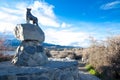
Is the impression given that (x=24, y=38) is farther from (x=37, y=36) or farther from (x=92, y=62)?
(x=92, y=62)

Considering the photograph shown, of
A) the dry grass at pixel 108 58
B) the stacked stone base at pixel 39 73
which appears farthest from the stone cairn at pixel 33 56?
the dry grass at pixel 108 58

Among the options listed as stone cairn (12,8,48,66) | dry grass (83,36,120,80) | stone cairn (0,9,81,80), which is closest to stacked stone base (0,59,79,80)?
stone cairn (0,9,81,80)

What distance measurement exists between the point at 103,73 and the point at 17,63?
630cm

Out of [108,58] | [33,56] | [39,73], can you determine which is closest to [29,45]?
[33,56]

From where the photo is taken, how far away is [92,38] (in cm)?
1736

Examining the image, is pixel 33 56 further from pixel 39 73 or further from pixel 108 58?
pixel 108 58

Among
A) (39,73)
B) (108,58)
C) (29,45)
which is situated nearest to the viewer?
(39,73)

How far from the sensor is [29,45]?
414 inches

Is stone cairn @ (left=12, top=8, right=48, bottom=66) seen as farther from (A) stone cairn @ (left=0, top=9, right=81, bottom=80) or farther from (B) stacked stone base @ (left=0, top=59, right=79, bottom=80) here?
(B) stacked stone base @ (left=0, top=59, right=79, bottom=80)

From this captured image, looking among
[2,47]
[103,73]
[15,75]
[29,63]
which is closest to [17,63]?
[29,63]

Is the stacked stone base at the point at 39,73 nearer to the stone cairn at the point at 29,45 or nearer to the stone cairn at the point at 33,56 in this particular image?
the stone cairn at the point at 33,56

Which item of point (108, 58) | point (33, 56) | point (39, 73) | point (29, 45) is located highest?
point (29, 45)

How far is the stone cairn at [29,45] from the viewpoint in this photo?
10281mm

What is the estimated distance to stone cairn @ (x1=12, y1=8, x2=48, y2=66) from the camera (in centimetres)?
1028
